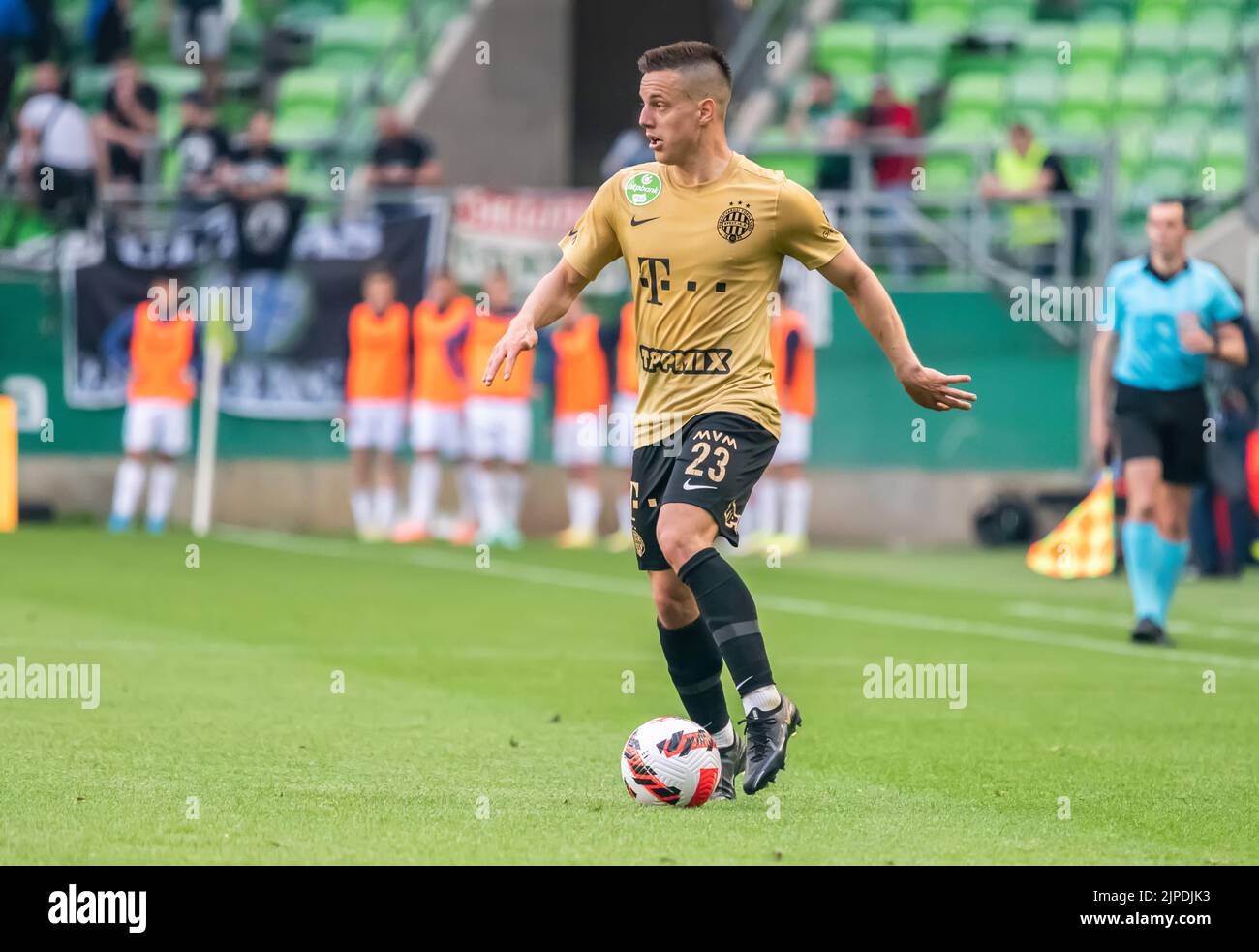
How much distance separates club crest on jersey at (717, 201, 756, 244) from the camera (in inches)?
285

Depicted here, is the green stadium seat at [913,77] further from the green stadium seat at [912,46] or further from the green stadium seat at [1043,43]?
the green stadium seat at [1043,43]

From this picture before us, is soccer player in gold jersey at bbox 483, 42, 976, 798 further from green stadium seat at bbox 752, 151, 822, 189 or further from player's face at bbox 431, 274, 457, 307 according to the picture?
green stadium seat at bbox 752, 151, 822, 189

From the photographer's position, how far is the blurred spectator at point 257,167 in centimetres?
2139

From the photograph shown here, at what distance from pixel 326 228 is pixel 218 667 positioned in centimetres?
1124

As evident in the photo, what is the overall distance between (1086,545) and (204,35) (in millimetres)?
11417

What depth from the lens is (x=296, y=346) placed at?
848 inches

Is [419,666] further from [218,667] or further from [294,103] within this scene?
[294,103]

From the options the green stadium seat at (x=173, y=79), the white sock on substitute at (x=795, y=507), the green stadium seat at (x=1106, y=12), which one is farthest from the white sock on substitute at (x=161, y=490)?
the green stadium seat at (x=1106, y=12)

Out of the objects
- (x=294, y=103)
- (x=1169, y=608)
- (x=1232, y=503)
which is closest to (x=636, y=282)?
(x=1169, y=608)

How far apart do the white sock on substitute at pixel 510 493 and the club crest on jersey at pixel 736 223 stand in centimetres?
1379

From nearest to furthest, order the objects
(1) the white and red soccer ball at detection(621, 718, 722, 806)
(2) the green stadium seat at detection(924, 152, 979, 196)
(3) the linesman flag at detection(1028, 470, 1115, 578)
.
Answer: (1) the white and red soccer ball at detection(621, 718, 722, 806), (3) the linesman flag at detection(1028, 470, 1115, 578), (2) the green stadium seat at detection(924, 152, 979, 196)

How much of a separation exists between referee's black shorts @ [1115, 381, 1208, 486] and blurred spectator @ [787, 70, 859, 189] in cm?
916

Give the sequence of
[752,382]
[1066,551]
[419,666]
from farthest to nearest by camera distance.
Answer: [1066,551]
[419,666]
[752,382]

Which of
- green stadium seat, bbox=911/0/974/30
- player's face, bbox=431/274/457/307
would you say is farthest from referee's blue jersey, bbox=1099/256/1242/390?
green stadium seat, bbox=911/0/974/30
